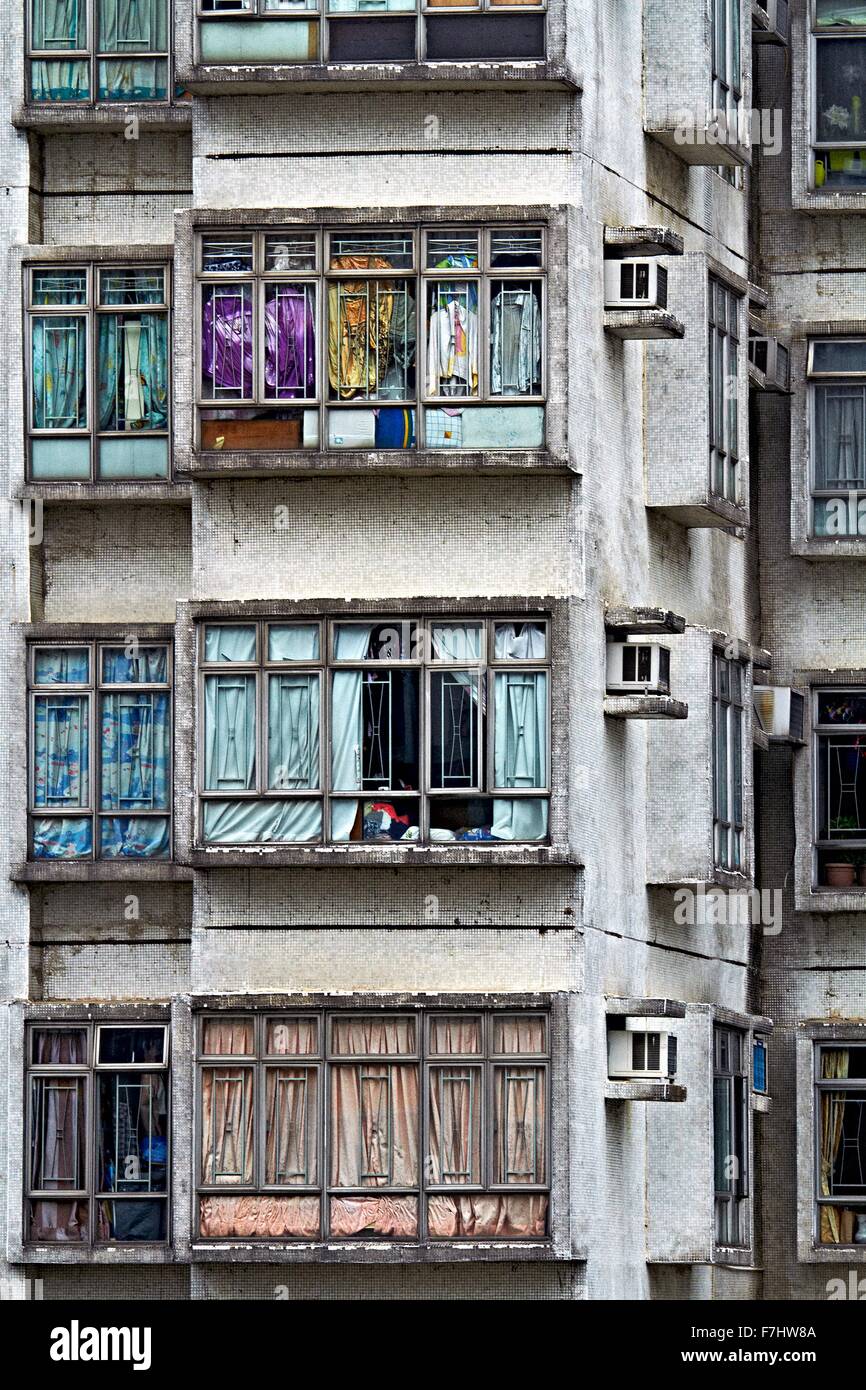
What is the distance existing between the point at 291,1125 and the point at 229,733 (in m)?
3.17

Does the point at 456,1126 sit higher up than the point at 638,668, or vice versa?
the point at 638,668

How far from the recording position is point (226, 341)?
1241 inches

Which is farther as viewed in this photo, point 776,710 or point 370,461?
point 776,710

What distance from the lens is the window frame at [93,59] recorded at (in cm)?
3259

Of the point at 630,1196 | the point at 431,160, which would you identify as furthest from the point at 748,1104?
the point at 431,160

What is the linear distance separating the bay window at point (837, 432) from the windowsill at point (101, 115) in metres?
6.55

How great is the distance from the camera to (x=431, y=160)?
31.8 m

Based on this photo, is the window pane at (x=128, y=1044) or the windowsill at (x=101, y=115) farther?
the windowsill at (x=101, y=115)

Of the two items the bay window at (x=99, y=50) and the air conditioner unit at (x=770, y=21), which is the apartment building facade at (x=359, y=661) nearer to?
the bay window at (x=99, y=50)

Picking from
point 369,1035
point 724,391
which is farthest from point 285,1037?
point 724,391

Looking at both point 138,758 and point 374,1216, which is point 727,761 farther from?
point 374,1216

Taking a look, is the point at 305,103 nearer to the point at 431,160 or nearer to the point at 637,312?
the point at 431,160

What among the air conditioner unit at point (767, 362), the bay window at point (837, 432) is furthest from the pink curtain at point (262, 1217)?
the air conditioner unit at point (767, 362)
